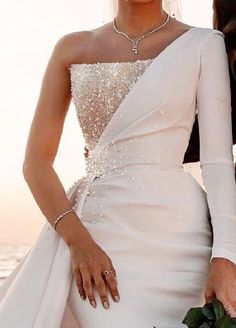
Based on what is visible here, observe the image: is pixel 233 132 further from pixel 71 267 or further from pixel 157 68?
pixel 71 267

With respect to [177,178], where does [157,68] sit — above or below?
above

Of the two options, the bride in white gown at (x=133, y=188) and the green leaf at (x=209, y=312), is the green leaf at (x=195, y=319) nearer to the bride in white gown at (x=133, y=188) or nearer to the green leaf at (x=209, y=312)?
the green leaf at (x=209, y=312)

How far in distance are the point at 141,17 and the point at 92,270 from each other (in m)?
1.13

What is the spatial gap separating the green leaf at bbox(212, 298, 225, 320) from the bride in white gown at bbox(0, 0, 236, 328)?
0.08 meters

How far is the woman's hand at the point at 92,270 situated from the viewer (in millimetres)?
2514

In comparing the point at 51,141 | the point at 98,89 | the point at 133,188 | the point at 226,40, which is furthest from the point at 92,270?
the point at 226,40

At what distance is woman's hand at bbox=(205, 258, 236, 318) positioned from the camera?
94.7 inches

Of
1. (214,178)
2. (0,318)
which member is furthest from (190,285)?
(0,318)

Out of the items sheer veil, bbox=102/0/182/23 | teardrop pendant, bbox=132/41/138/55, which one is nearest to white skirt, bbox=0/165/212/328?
teardrop pendant, bbox=132/41/138/55

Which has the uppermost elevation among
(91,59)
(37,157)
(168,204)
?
(91,59)

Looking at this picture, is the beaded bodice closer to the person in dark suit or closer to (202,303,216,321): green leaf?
the person in dark suit

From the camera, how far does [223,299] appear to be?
240 centimetres

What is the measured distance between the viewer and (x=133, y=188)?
2.75 meters

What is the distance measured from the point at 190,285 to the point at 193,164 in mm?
816
